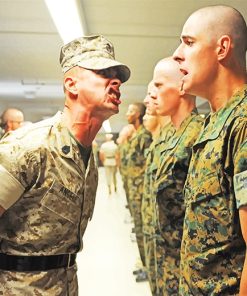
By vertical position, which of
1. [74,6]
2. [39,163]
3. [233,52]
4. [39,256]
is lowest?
[39,256]

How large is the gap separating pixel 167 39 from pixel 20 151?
391 cm

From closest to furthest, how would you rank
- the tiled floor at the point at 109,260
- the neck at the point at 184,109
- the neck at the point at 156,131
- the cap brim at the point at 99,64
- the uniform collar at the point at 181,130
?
the cap brim at the point at 99,64 → the uniform collar at the point at 181,130 → the neck at the point at 184,109 → the tiled floor at the point at 109,260 → the neck at the point at 156,131

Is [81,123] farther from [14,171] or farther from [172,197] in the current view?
[172,197]

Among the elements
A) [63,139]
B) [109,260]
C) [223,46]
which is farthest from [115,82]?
[109,260]

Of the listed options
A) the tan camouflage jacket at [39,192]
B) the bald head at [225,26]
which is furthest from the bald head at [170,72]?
the tan camouflage jacket at [39,192]

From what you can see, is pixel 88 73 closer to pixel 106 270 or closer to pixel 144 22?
pixel 144 22

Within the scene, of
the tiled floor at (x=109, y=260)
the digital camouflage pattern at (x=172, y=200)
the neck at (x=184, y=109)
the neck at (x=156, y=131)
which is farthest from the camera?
the neck at (x=156, y=131)

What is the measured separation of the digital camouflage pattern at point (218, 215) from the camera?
55.2 inches

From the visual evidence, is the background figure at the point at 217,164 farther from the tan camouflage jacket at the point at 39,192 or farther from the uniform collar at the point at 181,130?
the uniform collar at the point at 181,130

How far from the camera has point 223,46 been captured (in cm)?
159

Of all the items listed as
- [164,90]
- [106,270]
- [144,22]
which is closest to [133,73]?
[144,22]

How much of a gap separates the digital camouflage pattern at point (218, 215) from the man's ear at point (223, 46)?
0.51 feet

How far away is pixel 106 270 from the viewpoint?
443 centimetres

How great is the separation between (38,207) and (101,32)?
352 centimetres
